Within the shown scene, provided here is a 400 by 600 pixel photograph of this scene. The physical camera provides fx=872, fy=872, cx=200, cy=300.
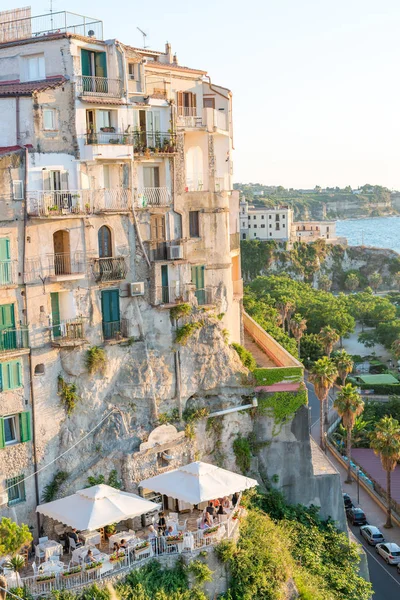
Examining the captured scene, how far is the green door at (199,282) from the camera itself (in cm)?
4125

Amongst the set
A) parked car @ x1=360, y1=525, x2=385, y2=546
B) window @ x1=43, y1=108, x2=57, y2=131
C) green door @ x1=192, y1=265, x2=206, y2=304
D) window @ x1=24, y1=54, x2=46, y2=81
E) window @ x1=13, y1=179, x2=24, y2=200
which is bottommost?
parked car @ x1=360, y1=525, x2=385, y2=546

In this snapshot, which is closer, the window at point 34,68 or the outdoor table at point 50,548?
the outdoor table at point 50,548

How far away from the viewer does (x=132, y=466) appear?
36.6m

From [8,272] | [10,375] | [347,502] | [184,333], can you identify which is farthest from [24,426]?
[347,502]

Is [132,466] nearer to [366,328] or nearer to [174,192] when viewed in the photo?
[174,192]

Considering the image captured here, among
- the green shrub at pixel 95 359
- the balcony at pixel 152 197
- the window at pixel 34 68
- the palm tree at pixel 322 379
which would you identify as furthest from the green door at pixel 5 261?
the palm tree at pixel 322 379

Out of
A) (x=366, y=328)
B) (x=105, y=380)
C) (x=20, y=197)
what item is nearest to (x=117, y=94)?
(x=20, y=197)

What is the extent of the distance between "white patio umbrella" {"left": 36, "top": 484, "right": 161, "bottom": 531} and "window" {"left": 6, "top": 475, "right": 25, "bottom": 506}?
93cm

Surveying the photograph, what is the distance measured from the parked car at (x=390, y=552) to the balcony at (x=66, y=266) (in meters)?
25.6

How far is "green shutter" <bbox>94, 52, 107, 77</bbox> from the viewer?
3703cm

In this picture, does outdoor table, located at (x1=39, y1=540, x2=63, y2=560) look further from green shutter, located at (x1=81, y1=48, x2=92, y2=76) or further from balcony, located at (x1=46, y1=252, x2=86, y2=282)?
green shutter, located at (x1=81, y1=48, x2=92, y2=76)

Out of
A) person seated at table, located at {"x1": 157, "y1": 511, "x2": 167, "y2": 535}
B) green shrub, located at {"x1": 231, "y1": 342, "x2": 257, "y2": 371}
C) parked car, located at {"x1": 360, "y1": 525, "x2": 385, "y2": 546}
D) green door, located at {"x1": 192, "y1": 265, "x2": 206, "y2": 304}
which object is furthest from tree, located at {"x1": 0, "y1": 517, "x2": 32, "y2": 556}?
parked car, located at {"x1": 360, "y1": 525, "x2": 385, "y2": 546}

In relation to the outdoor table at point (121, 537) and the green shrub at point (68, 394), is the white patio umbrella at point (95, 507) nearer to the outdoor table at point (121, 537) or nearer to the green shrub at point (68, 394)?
the outdoor table at point (121, 537)

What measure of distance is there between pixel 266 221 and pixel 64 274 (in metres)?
121
